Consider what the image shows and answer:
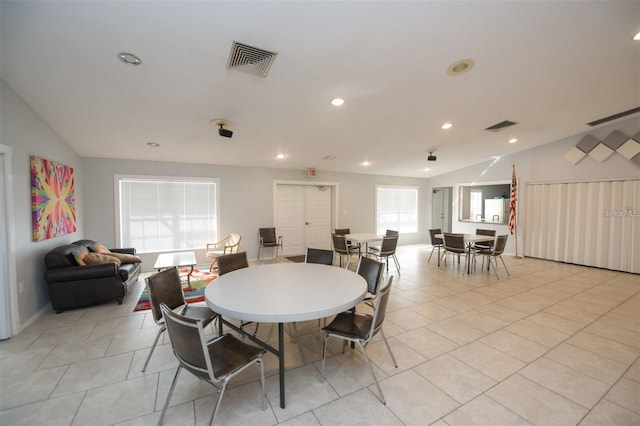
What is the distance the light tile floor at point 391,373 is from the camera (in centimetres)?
171

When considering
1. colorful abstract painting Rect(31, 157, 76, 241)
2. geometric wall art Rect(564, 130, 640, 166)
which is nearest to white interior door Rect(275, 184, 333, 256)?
colorful abstract painting Rect(31, 157, 76, 241)

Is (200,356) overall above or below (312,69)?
below

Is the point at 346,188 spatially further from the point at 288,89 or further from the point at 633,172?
the point at 633,172

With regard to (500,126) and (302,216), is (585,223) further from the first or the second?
(302,216)

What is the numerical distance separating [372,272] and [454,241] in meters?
3.44

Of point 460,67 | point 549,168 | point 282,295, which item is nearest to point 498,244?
point 549,168

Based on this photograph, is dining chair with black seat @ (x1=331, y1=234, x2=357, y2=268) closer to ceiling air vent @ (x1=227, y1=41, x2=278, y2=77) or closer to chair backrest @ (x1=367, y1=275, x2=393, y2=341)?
chair backrest @ (x1=367, y1=275, x2=393, y2=341)

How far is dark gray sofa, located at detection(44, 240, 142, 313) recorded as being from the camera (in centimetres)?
318

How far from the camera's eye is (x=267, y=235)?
6426 mm

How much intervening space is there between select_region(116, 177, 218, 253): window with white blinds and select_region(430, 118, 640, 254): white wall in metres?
7.29

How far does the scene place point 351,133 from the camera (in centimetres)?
449

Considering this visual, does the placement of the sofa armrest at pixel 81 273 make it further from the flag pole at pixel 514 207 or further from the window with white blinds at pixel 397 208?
the flag pole at pixel 514 207

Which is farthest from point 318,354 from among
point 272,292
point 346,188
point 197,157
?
point 346,188

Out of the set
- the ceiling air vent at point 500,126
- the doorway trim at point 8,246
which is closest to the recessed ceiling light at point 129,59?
the doorway trim at point 8,246
